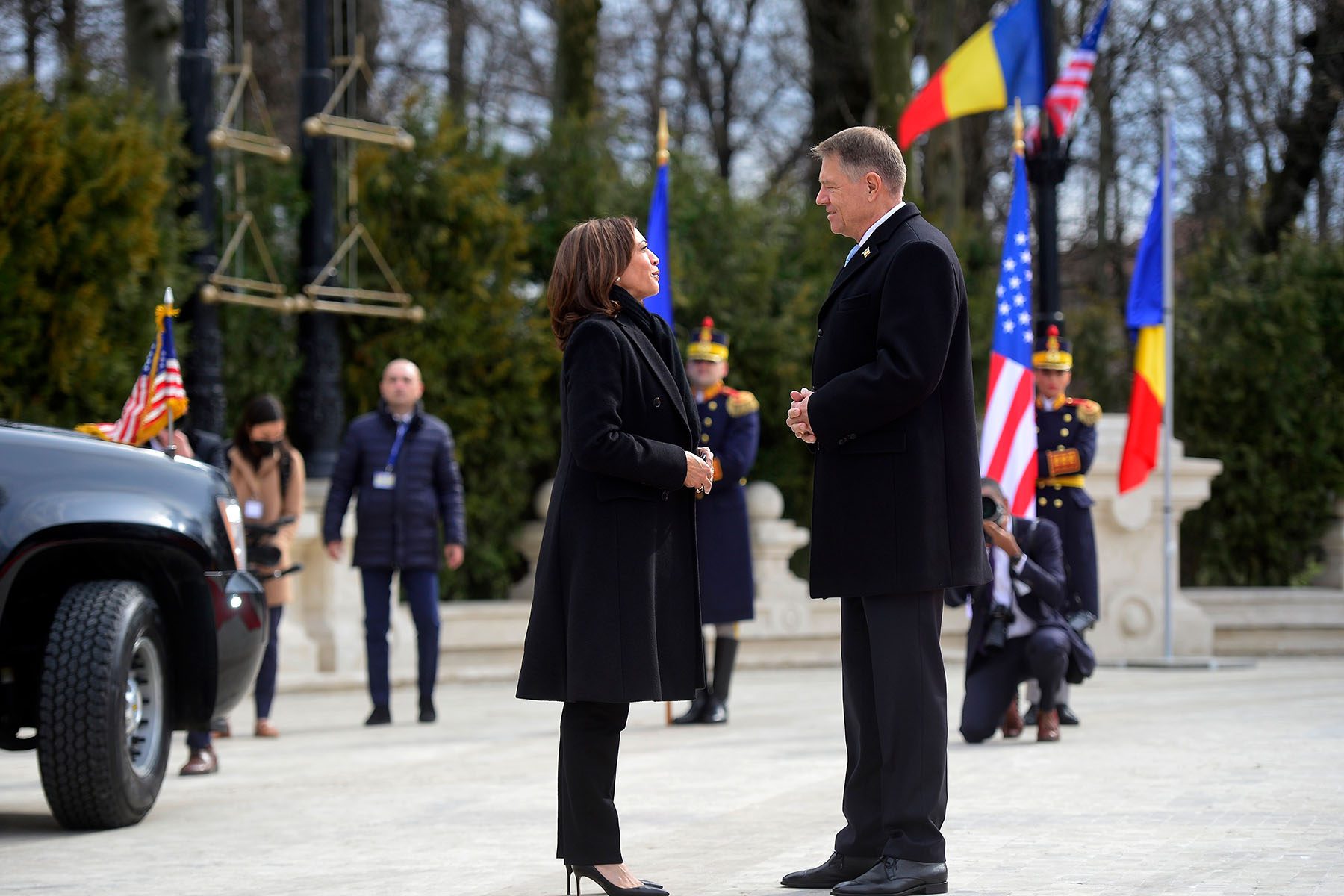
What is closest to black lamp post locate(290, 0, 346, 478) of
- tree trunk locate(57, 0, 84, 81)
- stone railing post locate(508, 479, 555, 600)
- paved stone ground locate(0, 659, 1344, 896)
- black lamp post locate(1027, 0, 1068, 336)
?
stone railing post locate(508, 479, 555, 600)

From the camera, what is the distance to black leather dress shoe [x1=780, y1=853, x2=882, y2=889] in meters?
5.26

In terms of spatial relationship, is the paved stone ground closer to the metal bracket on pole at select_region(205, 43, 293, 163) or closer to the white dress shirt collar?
the white dress shirt collar

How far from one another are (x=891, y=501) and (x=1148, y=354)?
948 centimetres

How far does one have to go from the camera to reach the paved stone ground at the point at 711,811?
5562 mm

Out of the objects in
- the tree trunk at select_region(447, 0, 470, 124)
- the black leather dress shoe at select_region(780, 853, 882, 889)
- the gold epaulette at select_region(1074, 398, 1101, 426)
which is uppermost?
the tree trunk at select_region(447, 0, 470, 124)

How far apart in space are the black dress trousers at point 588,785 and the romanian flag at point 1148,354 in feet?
31.0

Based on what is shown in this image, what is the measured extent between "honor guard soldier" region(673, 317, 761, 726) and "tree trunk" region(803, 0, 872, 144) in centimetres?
1476

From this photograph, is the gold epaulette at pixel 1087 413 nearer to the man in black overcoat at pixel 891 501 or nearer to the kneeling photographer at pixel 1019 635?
the kneeling photographer at pixel 1019 635

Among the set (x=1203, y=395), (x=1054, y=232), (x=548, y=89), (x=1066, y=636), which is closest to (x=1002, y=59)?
(x=1054, y=232)

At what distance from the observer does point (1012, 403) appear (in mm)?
10430

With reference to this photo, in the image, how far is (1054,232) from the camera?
14.1 meters

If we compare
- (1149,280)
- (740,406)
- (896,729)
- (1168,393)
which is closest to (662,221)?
(740,406)

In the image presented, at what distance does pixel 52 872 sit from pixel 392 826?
4.16 feet

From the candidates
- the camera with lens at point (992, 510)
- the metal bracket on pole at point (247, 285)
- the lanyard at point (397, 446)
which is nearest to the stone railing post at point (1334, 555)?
the camera with lens at point (992, 510)
